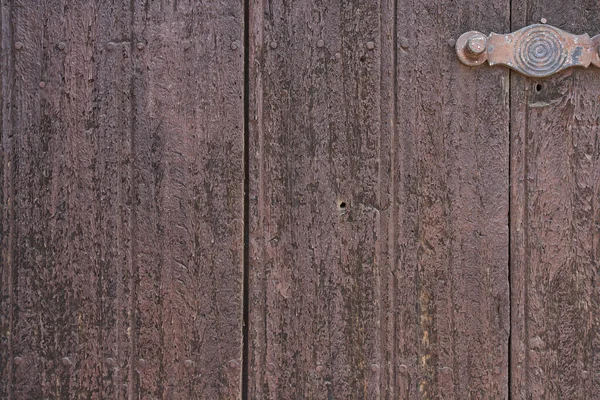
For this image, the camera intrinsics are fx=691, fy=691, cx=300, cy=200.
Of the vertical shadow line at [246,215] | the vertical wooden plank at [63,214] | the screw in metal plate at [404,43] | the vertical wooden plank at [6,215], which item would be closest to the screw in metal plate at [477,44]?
the screw in metal plate at [404,43]

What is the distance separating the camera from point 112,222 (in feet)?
4.02

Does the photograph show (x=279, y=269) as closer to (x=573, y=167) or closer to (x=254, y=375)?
(x=254, y=375)

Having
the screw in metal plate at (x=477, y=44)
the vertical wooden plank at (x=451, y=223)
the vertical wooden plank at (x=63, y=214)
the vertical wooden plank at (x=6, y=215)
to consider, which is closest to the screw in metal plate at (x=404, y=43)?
the vertical wooden plank at (x=451, y=223)

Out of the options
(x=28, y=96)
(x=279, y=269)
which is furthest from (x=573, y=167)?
(x=28, y=96)

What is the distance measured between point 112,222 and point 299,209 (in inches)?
13.1

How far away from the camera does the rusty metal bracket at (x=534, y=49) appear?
3.96 ft

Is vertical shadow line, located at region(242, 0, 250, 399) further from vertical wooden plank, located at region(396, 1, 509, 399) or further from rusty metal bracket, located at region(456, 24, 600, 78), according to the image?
rusty metal bracket, located at region(456, 24, 600, 78)

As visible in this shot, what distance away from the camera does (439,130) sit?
4.03 feet

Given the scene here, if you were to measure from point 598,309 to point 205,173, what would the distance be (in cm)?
74

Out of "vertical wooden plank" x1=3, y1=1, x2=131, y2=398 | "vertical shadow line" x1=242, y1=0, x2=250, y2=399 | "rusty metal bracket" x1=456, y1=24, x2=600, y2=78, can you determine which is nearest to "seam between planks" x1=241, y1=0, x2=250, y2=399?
"vertical shadow line" x1=242, y1=0, x2=250, y2=399

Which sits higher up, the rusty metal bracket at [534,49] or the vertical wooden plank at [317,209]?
the rusty metal bracket at [534,49]

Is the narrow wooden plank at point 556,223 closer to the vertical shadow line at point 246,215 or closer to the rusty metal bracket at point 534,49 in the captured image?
the rusty metal bracket at point 534,49

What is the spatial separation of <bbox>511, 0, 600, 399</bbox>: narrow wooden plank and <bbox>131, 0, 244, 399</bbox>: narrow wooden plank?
0.50 m

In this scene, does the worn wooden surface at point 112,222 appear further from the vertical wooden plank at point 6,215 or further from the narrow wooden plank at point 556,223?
the narrow wooden plank at point 556,223
